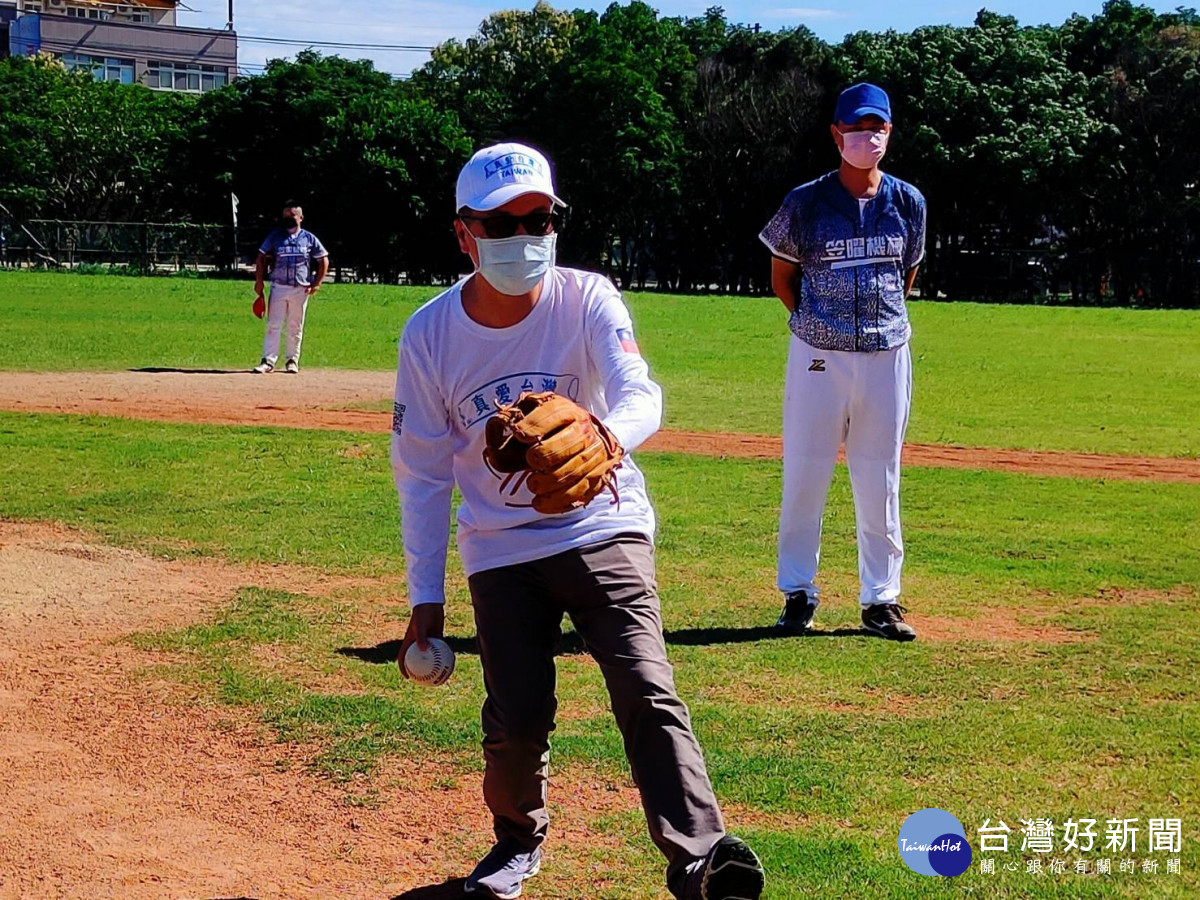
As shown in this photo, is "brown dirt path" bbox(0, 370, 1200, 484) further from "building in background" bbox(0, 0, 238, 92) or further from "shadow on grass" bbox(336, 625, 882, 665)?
"building in background" bbox(0, 0, 238, 92)

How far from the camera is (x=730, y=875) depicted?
351 centimetres

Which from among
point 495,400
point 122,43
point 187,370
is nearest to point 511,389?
point 495,400

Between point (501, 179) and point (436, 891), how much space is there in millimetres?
2005

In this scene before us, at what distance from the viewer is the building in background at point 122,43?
103 metres

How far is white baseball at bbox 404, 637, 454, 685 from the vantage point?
4.06m

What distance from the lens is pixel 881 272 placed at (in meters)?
6.83

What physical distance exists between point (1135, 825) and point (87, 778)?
137 inches

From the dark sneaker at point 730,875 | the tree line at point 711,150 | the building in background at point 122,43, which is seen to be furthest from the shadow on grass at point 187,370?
the building in background at point 122,43

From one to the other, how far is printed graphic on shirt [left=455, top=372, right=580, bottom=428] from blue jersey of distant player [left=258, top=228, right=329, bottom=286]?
47.7 ft

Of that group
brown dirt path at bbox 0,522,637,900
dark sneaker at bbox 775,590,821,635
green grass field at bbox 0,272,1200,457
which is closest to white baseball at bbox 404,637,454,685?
brown dirt path at bbox 0,522,637,900

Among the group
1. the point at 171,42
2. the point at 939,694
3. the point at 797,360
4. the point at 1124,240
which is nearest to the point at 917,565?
the point at 797,360

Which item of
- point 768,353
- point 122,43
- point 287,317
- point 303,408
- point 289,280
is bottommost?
point 303,408

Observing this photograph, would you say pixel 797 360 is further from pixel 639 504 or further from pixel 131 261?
pixel 131 261

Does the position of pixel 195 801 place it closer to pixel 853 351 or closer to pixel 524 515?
pixel 524 515
